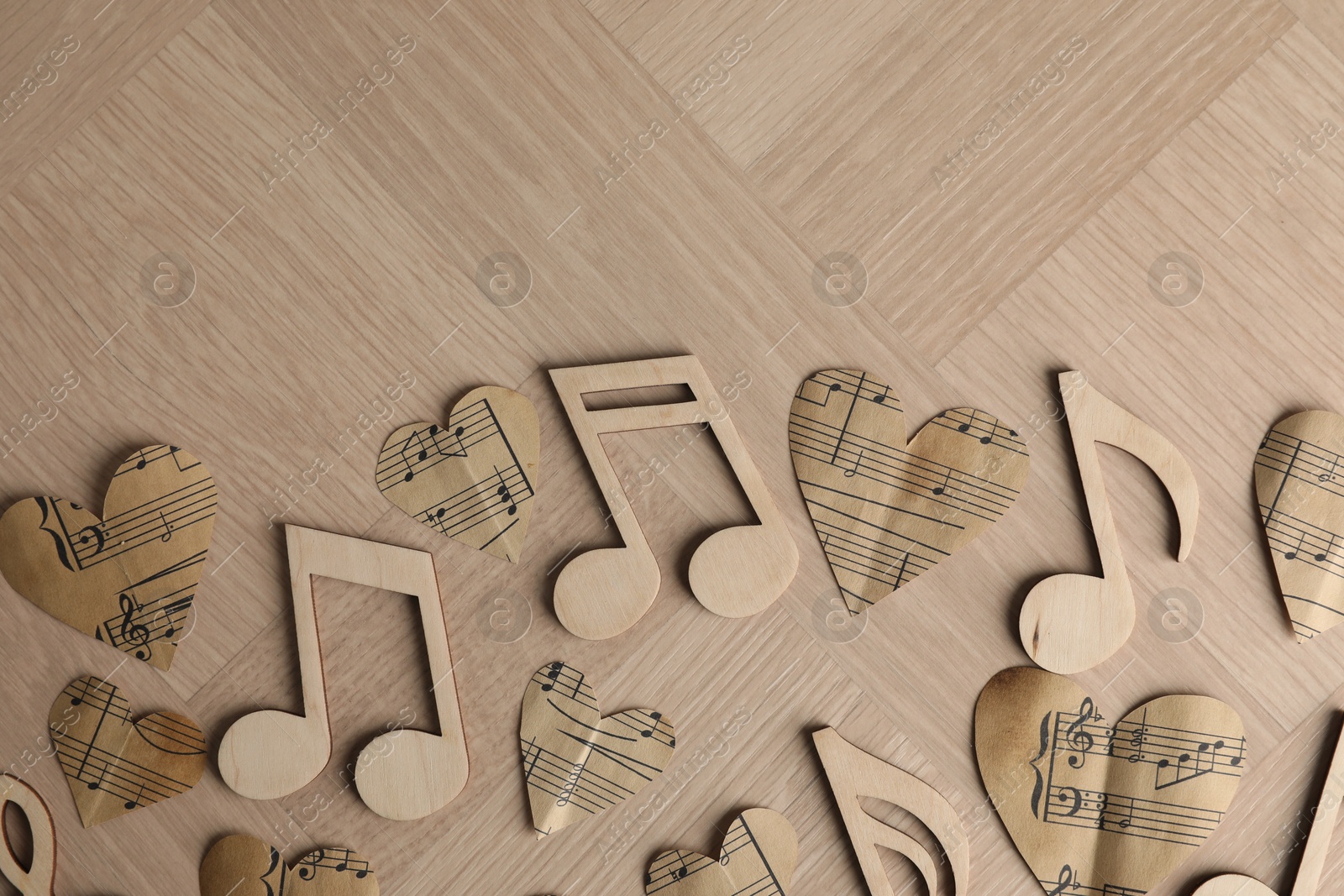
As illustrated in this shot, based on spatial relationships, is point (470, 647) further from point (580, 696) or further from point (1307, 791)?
point (1307, 791)

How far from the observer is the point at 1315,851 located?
54cm

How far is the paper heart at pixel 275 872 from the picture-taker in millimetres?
553

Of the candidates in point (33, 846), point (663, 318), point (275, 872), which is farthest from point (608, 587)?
point (33, 846)

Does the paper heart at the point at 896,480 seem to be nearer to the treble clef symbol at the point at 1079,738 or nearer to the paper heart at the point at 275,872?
the treble clef symbol at the point at 1079,738

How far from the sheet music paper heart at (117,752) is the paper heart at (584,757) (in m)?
0.22

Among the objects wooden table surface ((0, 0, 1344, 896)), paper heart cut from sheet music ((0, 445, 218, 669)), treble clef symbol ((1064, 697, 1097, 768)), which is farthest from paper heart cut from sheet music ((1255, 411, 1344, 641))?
paper heart cut from sheet music ((0, 445, 218, 669))

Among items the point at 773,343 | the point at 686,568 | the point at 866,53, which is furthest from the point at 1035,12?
the point at 686,568

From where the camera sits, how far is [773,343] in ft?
1.83

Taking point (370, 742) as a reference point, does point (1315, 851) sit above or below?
below

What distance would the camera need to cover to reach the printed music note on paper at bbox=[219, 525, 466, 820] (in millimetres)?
549

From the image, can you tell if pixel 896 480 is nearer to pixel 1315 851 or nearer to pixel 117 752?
pixel 1315 851

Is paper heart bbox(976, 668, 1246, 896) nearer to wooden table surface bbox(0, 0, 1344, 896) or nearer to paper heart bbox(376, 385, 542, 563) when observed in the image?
wooden table surface bbox(0, 0, 1344, 896)

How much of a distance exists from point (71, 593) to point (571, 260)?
39cm

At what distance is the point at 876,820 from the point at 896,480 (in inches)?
8.6
